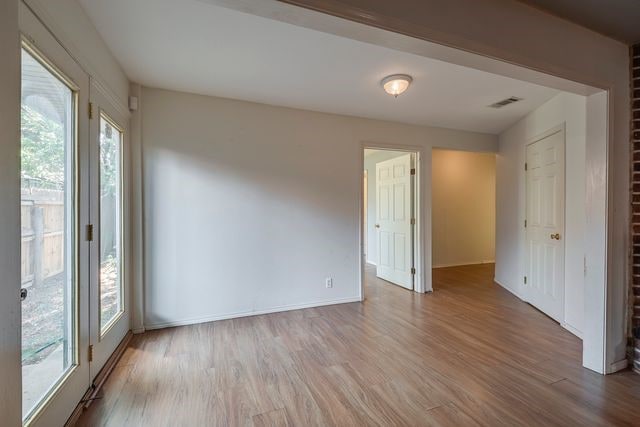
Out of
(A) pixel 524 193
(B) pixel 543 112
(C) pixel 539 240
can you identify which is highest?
(B) pixel 543 112

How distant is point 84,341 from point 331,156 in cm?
294

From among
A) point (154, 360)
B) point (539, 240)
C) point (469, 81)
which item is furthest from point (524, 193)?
point (154, 360)

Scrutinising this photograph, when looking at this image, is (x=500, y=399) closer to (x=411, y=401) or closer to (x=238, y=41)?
(x=411, y=401)

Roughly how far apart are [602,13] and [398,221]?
3.13m

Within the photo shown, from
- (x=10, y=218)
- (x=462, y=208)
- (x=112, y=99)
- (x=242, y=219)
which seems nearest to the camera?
(x=10, y=218)

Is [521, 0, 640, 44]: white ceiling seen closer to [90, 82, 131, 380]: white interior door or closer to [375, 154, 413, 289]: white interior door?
[375, 154, 413, 289]: white interior door

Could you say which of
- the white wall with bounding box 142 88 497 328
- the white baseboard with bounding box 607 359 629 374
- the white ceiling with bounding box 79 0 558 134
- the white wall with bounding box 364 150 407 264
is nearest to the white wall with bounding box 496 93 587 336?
the white ceiling with bounding box 79 0 558 134

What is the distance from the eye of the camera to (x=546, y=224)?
339cm

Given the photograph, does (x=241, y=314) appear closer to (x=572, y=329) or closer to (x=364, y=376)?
(x=364, y=376)

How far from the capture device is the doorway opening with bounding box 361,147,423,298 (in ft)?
14.0

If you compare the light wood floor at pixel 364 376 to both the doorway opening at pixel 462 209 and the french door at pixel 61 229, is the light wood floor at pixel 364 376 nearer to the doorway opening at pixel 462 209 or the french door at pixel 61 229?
the french door at pixel 61 229

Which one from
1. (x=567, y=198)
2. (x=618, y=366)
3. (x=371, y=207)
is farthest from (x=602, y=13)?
(x=371, y=207)

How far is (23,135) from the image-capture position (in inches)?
51.9

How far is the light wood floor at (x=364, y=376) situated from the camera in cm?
173
